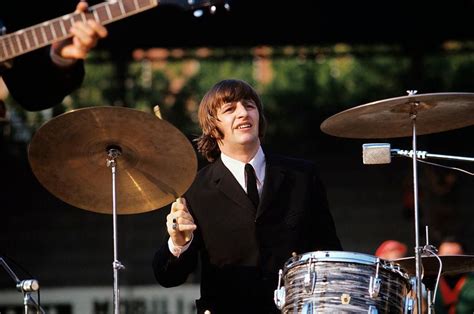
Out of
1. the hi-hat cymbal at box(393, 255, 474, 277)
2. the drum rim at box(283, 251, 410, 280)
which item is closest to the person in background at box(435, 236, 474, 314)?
the hi-hat cymbal at box(393, 255, 474, 277)

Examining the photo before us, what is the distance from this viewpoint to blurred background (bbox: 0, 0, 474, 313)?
1102 centimetres

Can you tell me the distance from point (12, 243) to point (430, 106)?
633 cm

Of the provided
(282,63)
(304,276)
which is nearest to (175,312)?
(282,63)

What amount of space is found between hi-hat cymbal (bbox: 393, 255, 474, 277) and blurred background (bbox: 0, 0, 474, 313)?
14.8 ft

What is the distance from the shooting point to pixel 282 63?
1308 cm

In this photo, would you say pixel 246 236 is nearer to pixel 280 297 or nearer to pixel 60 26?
pixel 280 297

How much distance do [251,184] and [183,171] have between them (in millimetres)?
562

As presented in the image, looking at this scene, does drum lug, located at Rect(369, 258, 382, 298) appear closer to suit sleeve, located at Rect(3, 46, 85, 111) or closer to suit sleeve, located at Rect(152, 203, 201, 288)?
suit sleeve, located at Rect(152, 203, 201, 288)

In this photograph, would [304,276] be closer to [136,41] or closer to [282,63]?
[136,41]

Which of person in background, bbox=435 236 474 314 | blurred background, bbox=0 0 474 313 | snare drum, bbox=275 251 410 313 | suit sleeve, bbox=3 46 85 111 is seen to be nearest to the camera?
snare drum, bbox=275 251 410 313

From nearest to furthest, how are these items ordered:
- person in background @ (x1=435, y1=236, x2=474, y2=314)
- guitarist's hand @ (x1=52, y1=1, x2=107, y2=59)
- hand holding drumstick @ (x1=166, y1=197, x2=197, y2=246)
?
1. hand holding drumstick @ (x1=166, y1=197, x2=197, y2=246)
2. guitarist's hand @ (x1=52, y1=1, x2=107, y2=59)
3. person in background @ (x1=435, y1=236, x2=474, y2=314)

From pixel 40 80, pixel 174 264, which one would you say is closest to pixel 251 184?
pixel 174 264

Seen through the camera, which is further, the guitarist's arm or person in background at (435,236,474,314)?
person in background at (435,236,474,314)

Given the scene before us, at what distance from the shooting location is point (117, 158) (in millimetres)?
6000
